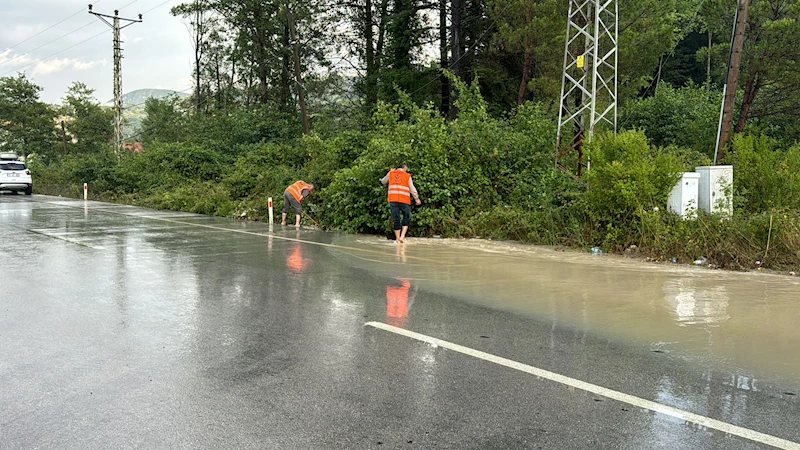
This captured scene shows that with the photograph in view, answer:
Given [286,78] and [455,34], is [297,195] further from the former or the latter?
[286,78]

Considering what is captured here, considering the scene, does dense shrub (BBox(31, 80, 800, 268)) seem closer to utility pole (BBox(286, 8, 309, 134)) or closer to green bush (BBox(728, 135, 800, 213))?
green bush (BBox(728, 135, 800, 213))

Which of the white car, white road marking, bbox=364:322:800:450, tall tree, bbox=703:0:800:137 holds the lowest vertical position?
white road marking, bbox=364:322:800:450

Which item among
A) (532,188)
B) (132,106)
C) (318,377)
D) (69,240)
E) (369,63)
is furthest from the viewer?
(132,106)

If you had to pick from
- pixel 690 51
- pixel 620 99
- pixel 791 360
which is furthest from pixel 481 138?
pixel 690 51

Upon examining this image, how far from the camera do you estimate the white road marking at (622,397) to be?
3.81m

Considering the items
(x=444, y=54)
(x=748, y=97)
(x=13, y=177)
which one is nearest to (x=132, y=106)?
(x=13, y=177)

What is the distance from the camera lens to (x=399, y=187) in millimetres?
13867

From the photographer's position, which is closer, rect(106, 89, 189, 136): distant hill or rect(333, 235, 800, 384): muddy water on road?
rect(333, 235, 800, 384): muddy water on road

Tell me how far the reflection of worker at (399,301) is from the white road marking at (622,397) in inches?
24.2

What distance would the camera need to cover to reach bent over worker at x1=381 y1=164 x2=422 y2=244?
13.9 m

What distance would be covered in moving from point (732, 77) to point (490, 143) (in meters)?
5.95

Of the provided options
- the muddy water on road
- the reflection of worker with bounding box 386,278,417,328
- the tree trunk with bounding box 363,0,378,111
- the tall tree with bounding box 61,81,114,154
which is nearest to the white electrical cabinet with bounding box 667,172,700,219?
A: the muddy water on road

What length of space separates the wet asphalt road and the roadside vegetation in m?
5.59

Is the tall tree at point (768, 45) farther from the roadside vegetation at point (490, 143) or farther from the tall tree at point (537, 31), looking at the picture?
the tall tree at point (537, 31)
